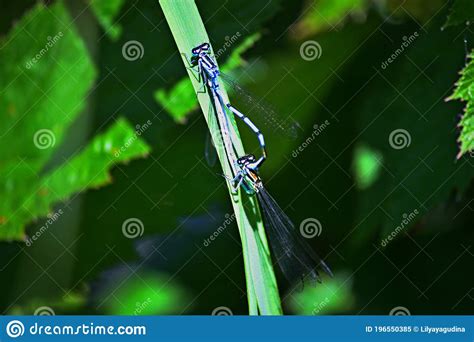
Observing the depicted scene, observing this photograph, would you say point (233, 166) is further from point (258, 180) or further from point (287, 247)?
point (287, 247)

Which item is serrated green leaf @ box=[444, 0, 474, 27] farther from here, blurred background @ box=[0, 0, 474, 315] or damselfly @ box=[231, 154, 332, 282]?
damselfly @ box=[231, 154, 332, 282]

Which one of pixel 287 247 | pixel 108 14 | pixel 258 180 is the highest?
pixel 108 14

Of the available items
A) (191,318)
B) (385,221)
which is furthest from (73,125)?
(385,221)

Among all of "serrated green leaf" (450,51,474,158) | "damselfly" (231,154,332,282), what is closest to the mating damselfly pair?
"damselfly" (231,154,332,282)

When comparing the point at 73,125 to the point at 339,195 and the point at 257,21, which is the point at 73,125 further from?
the point at 339,195

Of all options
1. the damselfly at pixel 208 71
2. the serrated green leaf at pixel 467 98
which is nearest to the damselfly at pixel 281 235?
the damselfly at pixel 208 71

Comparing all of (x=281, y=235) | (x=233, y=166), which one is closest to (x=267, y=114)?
(x=233, y=166)

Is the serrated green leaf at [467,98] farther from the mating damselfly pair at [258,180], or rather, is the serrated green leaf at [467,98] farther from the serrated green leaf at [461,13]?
the mating damselfly pair at [258,180]
